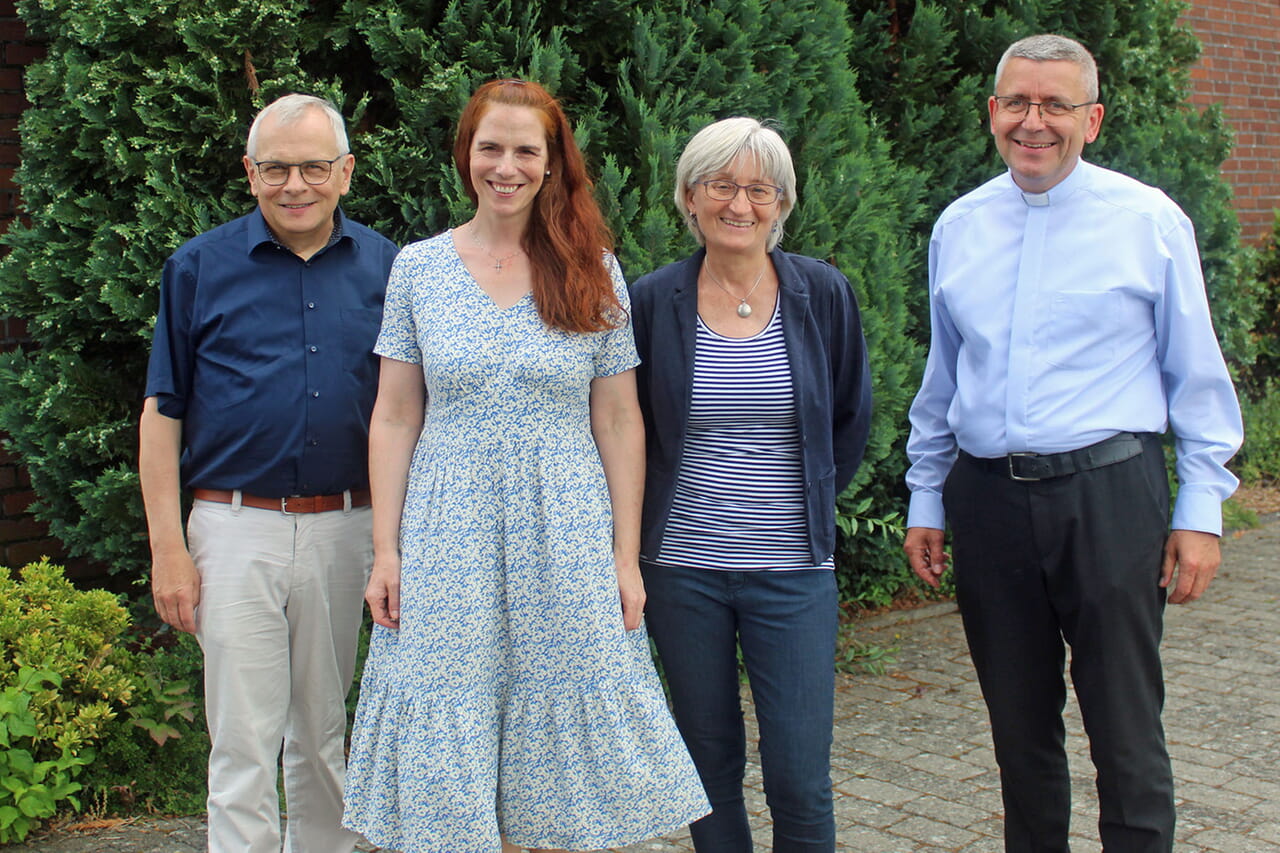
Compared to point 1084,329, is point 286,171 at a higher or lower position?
higher

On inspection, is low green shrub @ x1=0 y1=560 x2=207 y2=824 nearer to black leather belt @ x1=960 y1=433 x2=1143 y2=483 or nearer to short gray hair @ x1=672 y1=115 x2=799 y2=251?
short gray hair @ x1=672 y1=115 x2=799 y2=251

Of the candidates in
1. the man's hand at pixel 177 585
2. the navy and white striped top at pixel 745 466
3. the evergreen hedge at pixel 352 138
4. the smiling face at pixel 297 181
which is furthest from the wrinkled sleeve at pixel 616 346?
the evergreen hedge at pixel 352 138

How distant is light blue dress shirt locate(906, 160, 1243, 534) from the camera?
2.96 meters

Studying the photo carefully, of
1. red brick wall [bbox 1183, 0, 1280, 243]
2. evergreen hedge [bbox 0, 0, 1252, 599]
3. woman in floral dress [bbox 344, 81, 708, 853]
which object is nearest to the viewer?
woman in floral dress [bbox 344, 81, 708, 853]

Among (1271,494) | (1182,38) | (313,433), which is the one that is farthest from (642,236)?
(1271,494)

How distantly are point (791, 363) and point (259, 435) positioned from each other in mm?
1307

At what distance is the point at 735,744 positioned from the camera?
3160 millimetres

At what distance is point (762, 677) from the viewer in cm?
307

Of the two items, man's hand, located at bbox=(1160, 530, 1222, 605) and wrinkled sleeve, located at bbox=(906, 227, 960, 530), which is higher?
wrinkled sleeve, located at bbox=(906, 227, 960, 530)

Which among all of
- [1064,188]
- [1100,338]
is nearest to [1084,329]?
[1100,338]

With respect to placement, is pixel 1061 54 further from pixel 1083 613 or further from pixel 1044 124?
pixel 1083 613

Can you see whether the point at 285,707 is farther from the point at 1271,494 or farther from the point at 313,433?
the point at 1271,494

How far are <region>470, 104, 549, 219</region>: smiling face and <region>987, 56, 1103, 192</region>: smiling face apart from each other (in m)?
1.07

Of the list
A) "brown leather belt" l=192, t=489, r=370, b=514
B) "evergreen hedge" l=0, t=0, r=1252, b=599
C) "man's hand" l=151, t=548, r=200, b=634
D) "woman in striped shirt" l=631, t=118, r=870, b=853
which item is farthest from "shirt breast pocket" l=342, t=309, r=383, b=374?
"evergreen hedge" l=0, t=0, r=1252, b=599
